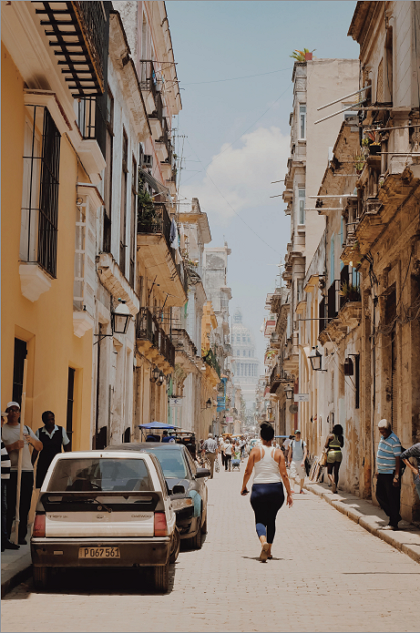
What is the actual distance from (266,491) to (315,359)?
19199 millimetres

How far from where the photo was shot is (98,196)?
16.9 m

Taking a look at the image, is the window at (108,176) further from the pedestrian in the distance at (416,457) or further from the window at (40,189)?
the pedestrian in the distance at (416,457)

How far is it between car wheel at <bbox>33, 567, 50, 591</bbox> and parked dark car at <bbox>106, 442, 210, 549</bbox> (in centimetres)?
242

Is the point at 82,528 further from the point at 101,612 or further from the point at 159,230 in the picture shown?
the point at 159,230

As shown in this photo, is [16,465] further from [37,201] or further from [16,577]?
[37,201]

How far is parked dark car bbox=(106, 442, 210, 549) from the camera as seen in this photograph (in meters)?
11.3

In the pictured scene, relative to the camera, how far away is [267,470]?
10484 mm

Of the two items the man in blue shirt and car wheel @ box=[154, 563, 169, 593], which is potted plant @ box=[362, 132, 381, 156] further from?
car wheel @ box=[154, 563, 169, 593]

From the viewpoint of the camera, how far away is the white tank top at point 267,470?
1044 centimetres

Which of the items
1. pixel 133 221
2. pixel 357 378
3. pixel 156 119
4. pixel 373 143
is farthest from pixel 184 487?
pixel 156 119

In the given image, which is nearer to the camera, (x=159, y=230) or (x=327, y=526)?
(x=327, y=526)

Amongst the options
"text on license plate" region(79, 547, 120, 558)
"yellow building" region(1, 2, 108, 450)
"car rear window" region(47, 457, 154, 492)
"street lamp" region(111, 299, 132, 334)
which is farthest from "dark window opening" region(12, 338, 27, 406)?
"street lamp" region(111, 299, 132, 334)

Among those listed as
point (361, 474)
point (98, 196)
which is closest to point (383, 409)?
point (361, 474)

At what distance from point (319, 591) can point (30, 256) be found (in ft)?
19.0
